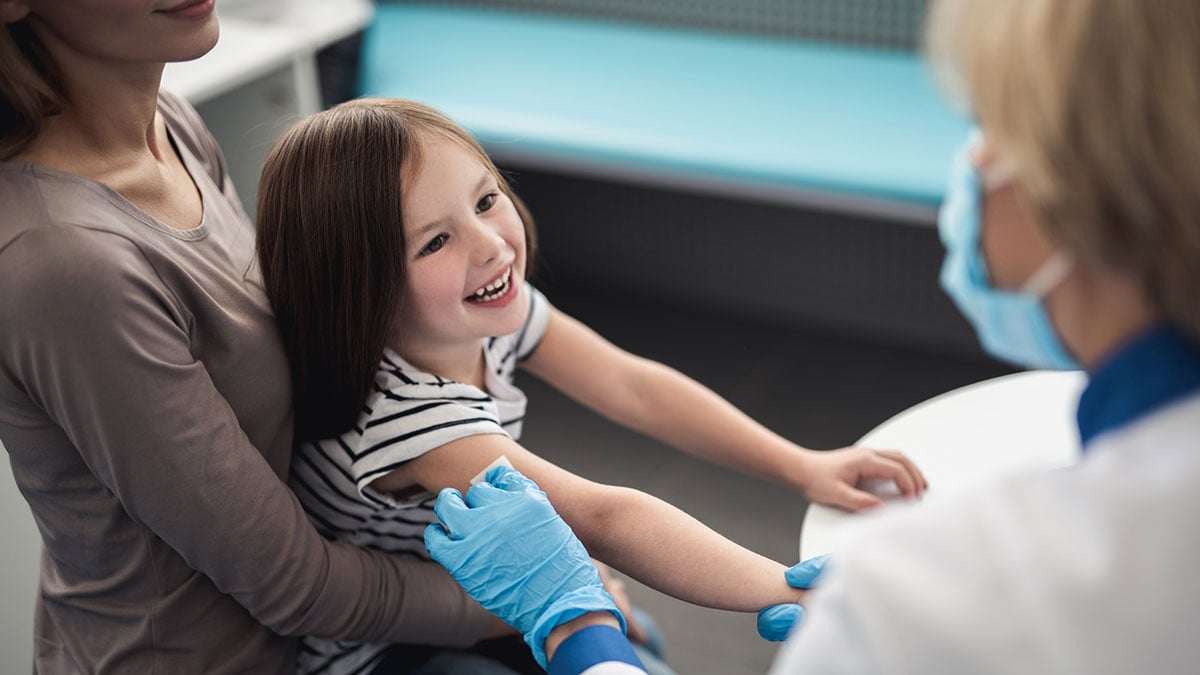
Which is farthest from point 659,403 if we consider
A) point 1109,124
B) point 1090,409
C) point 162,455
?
point 1109,124

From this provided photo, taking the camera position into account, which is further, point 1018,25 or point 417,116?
point 417,116

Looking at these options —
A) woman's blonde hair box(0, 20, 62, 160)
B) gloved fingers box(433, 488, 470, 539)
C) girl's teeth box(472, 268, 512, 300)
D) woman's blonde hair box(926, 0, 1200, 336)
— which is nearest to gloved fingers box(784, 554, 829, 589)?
gloved fingers box(433, 488, 470, 539)

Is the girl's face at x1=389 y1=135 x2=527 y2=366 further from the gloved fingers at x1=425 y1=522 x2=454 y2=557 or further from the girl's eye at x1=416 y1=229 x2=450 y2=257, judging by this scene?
the gloved fingers at x1=425 y1=522 x2=454 y2=557

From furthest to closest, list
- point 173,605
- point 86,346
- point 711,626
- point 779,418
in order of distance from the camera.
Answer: point 779,418 → point 711,626 → point 173,605 → point 86,346

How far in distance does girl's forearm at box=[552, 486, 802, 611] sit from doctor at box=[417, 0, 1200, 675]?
429 mm

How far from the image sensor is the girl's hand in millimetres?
1317

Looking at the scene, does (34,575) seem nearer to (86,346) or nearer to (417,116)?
(86,346)

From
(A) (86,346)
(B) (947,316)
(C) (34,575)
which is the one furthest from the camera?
(B) (947,316)

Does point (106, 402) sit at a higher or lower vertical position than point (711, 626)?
higher

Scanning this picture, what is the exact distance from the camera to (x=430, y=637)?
131 cm

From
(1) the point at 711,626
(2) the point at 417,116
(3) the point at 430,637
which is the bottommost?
(1) the point at 711,626

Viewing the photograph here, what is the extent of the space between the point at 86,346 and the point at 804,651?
0.67 m

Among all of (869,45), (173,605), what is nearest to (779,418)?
(869,45)

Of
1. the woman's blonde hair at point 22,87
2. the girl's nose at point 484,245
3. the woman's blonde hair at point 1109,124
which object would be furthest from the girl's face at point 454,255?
the woman's blonde hair at point 1109,124
